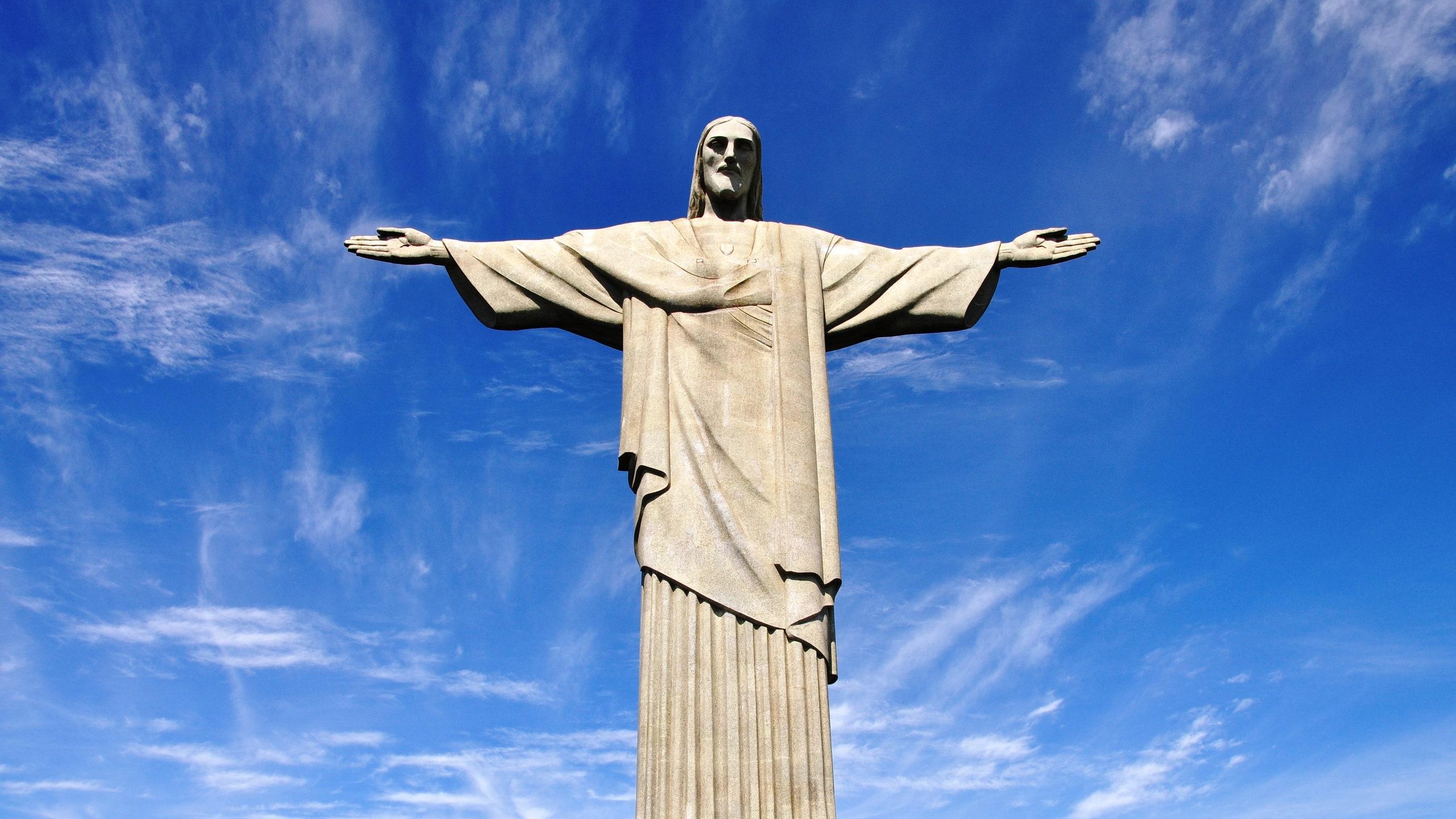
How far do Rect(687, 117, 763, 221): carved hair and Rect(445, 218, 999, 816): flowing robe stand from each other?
382 millimetres

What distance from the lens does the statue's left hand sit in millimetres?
12336

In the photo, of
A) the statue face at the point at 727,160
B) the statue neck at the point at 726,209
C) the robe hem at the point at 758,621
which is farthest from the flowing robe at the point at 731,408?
the statue face at the point at 727,160

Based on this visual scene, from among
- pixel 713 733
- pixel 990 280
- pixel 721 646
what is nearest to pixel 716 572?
pixel 721 646

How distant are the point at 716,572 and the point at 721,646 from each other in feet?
2.06

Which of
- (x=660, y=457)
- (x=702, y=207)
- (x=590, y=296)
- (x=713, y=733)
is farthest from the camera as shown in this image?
(x=702, y=207)

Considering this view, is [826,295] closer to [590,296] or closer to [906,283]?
[906,283]

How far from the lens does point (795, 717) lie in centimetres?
1004

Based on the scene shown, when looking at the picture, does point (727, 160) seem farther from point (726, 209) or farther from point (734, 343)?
point (734, 343)

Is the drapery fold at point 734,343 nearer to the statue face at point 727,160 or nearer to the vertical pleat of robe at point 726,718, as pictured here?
the vertical pleat of robe at point 726,718

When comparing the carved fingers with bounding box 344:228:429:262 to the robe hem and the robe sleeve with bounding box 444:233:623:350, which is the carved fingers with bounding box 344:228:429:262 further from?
the robe hem

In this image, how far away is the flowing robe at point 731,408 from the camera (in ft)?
33.3

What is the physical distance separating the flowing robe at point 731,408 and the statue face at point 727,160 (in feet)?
1.57

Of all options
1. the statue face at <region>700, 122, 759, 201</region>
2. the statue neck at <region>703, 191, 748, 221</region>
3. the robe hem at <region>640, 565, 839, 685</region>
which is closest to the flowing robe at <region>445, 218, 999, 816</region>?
the robe hem at <region>640, 565, 839, 685</region>

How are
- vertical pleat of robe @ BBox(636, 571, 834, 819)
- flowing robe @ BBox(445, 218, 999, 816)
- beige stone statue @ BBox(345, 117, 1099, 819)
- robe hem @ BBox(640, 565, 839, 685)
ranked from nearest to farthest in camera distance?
vertical pleat of robe @ BBox(636, 571, 834, 819) < beige stone statue @ BBox(345, 117, 1099, 819) < flowing robe @ BBox(445, 218, 999, 816) < robe hem @ BBox(640, 565, 839, 685)
